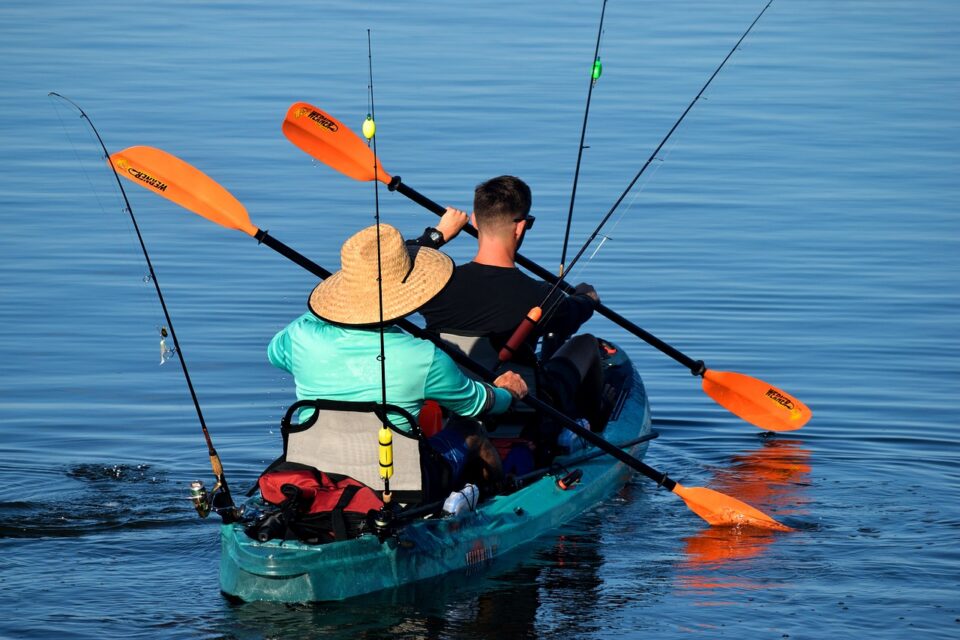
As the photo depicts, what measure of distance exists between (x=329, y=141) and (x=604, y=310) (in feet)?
6.38

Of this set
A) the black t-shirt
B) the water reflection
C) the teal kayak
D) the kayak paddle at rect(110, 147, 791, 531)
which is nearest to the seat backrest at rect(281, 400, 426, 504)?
the teal kayak

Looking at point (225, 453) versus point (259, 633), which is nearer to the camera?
point (259, 633)

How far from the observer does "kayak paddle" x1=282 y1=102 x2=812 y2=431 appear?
9766mm

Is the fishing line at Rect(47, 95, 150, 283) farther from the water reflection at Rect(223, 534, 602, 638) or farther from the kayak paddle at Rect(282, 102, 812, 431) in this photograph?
the water reflection at Rect(223, 534, 602, 638)

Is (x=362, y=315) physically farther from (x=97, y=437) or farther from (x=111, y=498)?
(x=97, y=437)

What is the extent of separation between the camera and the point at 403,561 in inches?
269

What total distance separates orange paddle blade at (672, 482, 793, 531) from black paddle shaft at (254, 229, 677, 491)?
121mm

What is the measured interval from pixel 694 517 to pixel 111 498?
298 centimetres

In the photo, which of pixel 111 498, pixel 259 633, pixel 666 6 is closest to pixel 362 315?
pixel 259 633

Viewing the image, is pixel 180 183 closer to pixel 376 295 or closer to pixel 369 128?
pixel 369 128

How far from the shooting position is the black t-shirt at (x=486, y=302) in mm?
7977

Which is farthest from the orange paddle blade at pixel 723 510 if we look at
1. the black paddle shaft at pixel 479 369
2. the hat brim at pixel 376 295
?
the hat brim at pixel 376 295

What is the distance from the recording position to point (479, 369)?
7598 millimetres

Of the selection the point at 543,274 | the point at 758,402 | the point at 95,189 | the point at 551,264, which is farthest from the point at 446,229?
the point at 95,189
